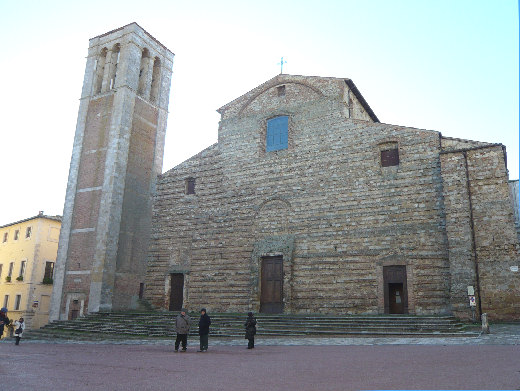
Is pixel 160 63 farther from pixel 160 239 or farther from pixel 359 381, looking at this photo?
pixel 359 381

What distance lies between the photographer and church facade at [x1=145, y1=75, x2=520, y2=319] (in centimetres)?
1655

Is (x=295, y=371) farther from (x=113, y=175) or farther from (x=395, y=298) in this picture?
(x=113, y=175)

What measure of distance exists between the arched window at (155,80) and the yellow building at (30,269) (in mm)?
12975

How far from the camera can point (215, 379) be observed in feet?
21.6

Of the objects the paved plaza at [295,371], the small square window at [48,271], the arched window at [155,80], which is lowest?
the paved plaza at [295,371]

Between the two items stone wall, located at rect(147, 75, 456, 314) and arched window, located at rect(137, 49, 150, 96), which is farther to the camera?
arched window, located at rect(137, 49, 150, 96)

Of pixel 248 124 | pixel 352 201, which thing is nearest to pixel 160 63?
pixel 248 124

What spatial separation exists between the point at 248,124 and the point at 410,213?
9210 millimetres

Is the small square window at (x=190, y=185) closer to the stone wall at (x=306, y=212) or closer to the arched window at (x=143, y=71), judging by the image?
the stone wall at (x=306, y=212)

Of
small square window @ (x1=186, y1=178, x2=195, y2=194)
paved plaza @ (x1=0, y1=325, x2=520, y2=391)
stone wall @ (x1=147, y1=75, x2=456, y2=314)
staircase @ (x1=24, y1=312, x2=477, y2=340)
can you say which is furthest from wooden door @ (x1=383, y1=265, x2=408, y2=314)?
small square window @ (x1=186, y1=178, x2=195, y2=194)

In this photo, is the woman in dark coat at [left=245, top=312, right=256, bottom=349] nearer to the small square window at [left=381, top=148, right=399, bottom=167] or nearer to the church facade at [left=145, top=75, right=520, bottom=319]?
the church facade at [left=145, top=75, right=520, bottom=319]

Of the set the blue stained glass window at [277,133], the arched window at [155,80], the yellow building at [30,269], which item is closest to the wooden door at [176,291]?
the blue stained glass window at [277,133]

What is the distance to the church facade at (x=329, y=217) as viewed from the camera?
16.5 meters

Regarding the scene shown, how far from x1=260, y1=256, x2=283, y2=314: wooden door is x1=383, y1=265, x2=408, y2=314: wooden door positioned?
14.8ft
